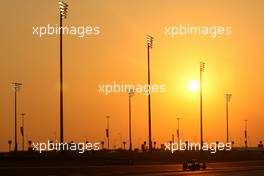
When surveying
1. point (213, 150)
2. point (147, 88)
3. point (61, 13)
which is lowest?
point (213, 150)

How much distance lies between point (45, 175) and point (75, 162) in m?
30.9

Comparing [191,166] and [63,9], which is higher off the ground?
[63,9]

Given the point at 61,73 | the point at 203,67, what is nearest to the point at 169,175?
the point at 61,73

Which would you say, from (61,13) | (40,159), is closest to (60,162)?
(40,159)

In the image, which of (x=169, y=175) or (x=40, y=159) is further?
(x=40, y=159)

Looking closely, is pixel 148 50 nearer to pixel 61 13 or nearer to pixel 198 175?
pixel 61 13

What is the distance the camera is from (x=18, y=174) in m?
55.8

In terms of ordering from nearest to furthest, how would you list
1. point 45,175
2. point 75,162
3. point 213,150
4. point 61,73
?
1. point 45,175
2. point 61,73
3. point 75,162
4. point 213,150

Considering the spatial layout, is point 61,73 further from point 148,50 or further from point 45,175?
point 148,50

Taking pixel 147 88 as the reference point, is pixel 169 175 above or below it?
below

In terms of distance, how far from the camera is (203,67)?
12412 cm

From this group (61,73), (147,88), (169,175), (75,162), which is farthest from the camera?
(147,88)

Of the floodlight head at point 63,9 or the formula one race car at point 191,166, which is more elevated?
the floodlight head at point 63,9

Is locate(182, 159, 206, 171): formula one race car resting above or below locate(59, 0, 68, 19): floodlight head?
below
